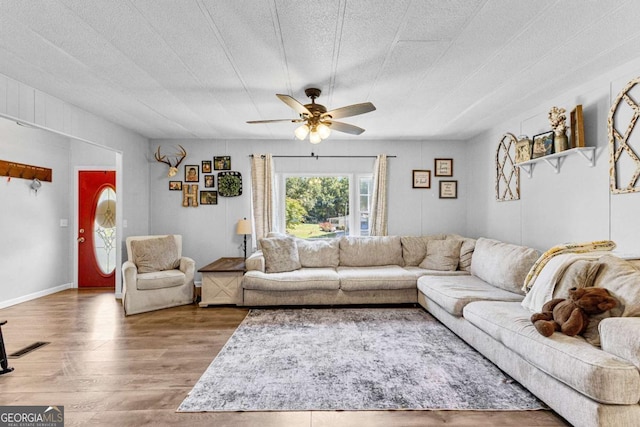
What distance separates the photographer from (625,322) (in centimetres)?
180

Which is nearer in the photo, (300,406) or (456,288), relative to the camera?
(300,406)

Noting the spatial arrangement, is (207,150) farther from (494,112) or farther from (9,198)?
(494,112)

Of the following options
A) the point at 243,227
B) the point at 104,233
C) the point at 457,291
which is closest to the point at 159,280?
the point at 243,227

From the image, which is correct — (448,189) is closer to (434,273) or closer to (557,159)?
(434,273)

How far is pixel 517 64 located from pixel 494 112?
139 cm

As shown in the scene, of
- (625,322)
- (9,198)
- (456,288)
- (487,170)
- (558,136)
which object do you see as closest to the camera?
(625,322)

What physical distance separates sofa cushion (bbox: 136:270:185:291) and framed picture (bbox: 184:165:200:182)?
5.23ft

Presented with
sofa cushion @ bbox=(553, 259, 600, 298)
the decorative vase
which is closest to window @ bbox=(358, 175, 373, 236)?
the decorative vase

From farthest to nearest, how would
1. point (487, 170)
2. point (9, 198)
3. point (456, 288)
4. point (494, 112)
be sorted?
point (487, 170) < point (9, 198) < point (494, 112) < point (456, 288)

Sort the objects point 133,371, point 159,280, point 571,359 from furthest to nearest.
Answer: point 159,280, point 133,371, point 571,359

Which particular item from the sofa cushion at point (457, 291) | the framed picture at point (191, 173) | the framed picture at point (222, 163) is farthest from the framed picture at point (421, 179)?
the framed picture at point (191, 173)

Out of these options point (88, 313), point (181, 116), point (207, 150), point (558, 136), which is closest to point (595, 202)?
point (558, 136)

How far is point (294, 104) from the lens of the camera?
2.86m

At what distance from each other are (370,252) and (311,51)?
318 centimetres
